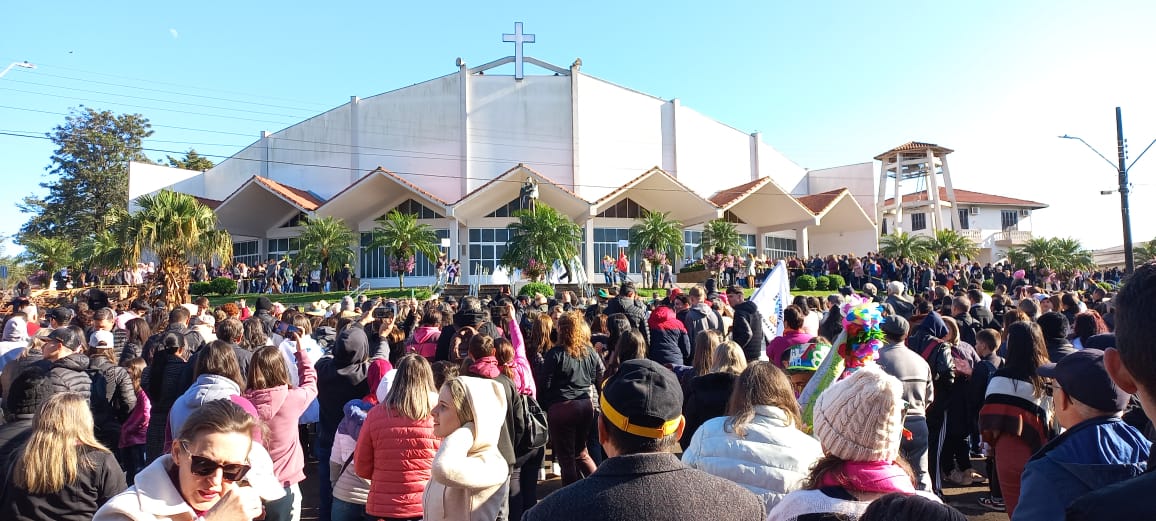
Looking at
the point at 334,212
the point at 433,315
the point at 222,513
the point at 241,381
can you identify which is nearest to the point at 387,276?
the point at 334,212

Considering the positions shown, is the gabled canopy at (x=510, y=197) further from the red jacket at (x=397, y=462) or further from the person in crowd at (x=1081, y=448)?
the person in crowd at (x=1081, y=448)

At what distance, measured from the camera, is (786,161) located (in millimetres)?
45656

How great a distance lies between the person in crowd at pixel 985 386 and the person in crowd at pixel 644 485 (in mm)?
4380

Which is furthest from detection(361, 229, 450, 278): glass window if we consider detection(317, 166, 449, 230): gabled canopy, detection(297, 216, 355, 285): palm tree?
detection(297, 216, 355, 285): palm tree

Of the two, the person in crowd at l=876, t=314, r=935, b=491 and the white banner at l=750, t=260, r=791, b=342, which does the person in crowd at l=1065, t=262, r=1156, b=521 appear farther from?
the white banner at l=750, t=260, r=791, b=342

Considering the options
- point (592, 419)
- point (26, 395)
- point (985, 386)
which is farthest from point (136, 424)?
point (985, 386)

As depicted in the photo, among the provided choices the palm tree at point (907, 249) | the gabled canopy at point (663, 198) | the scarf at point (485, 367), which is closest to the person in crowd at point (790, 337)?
the scarf at point (485, 367)

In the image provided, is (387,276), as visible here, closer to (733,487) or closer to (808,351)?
(808,351)

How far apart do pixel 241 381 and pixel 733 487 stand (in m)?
3.73

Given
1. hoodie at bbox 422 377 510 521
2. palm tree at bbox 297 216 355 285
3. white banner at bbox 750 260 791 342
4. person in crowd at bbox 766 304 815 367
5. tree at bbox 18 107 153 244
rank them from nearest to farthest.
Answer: hoodie at bbox 422 377 510 521, person in crowd at bbox 766 304 815 367, white banner at bbox 750 260 791 342, palm tree at bbox 297 216 355 285, tree at bbox 18 107 153 244

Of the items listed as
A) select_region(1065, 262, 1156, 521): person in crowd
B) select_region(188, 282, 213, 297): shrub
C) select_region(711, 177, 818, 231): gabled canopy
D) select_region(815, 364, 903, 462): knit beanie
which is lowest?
select_region(815, 364, 903, 462): knit beanie

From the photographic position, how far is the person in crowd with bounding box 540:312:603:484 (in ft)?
19.4

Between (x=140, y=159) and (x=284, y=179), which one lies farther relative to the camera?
(x=140, y=159)

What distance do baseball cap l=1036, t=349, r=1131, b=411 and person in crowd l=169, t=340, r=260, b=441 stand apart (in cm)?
405
